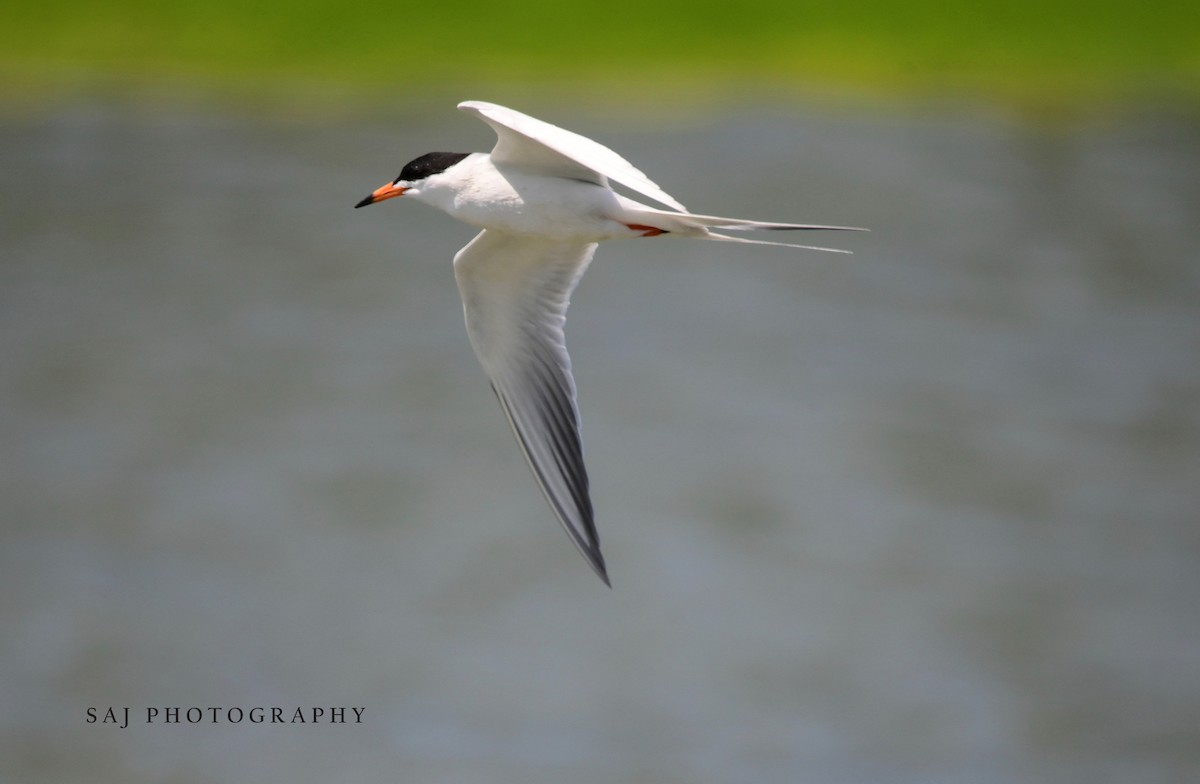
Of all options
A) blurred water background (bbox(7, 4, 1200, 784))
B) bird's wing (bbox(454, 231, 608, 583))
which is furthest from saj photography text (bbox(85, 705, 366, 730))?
bird's wing (bbox(454, 231, 608, 583))

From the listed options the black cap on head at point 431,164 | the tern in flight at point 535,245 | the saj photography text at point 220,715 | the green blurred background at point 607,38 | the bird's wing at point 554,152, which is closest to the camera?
the bird's wing at point 554,152

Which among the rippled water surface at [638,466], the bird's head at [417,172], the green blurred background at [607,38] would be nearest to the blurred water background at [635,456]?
the rippled water surface at [638,466]

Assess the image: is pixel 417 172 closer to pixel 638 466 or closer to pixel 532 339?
pixel 532 339

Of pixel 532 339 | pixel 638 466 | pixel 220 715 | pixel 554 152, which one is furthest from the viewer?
Result: pixel 638 466

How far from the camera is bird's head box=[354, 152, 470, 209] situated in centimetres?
466

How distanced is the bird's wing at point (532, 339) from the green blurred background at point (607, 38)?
4237 millimetres

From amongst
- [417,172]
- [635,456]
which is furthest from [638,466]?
[417,172]

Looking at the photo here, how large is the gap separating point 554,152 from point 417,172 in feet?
1.48

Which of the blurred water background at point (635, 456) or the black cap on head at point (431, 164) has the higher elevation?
the black cap on head at point (431, 164)

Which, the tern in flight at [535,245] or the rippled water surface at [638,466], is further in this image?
the rippled water surface at [638,466]

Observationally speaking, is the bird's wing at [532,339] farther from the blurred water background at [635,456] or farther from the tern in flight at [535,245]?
the blurred water background at [635,456]

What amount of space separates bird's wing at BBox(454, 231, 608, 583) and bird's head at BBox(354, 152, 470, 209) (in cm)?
40

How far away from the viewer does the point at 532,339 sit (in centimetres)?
530

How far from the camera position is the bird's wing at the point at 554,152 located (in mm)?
3896
